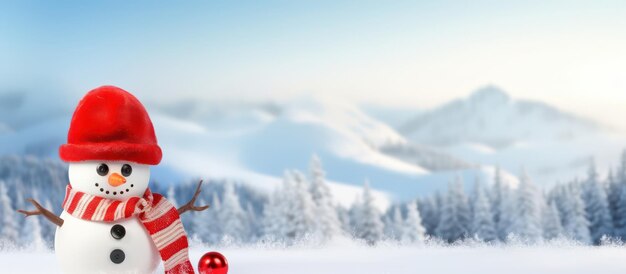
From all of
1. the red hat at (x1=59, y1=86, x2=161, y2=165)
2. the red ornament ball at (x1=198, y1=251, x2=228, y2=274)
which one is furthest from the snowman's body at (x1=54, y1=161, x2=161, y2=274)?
the red ornament ball at (x1=198, y1=251, x2=228, y2=274)

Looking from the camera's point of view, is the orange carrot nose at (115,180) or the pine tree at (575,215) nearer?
the orange carrot nose at (115,180)

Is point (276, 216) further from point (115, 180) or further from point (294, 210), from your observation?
point (115, 180)

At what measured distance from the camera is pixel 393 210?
1245cm

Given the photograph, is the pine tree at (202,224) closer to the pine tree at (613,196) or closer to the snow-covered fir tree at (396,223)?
the snow-covered fir tree at (396,223)

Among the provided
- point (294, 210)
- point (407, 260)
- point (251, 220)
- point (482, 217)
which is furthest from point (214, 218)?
point (407, 260)

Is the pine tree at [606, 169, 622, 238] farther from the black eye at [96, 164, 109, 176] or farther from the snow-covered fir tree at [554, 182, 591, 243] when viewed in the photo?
the black eye at [96, 164, 109, 176]

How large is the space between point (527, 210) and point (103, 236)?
801 cm

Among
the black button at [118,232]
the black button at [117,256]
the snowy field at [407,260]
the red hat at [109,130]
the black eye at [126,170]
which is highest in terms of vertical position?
the red hat at [109,130]

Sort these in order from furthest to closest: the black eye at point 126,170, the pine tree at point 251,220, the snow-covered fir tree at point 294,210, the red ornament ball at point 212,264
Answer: the pine tree at point 251,220 < the snow-covered fir tree at point 294,210 < the red ornament ball at point 212,264 < the black eye at point 126,170

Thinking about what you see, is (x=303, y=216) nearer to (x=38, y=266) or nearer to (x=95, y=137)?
(x=38, y=266)

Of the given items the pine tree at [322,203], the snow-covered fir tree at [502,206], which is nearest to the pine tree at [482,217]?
the snow-covered fir tree at [502,206]

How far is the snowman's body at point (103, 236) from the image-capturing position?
5.45 metres

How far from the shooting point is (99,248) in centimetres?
544

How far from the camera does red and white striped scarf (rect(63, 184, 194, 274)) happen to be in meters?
5.46
